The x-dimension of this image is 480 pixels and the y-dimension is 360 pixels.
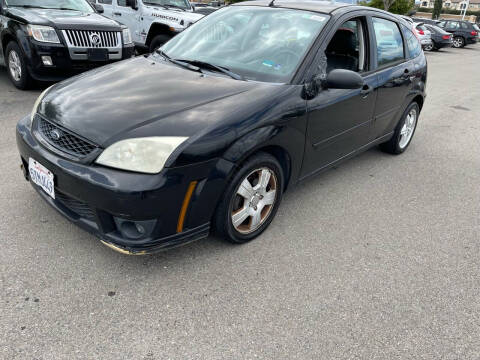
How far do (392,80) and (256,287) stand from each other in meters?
2.69

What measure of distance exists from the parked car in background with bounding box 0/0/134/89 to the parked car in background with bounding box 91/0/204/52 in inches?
73.5

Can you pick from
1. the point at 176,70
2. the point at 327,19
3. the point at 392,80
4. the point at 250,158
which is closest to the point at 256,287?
the point at 250,158

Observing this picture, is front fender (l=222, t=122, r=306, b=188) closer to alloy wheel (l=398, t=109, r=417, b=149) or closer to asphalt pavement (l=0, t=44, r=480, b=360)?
asphalt pavement (l=0, t=44, r=480, b=360)

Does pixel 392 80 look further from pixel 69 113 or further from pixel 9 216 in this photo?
pixel 9 216

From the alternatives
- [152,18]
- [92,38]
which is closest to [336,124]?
[92,38]

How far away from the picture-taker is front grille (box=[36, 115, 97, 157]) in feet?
7.65

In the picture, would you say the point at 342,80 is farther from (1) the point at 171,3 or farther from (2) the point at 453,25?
(2) the point at 453,25

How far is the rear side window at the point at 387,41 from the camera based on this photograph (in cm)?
384

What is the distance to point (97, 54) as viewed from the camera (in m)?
6.19

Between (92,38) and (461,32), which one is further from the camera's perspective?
(461,32)

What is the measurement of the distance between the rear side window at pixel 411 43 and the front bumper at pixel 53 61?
446cm

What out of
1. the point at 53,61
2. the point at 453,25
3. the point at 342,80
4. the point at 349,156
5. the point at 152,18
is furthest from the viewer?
the point at 453,25

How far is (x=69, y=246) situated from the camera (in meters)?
2.67

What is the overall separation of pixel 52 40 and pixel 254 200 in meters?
4.56
